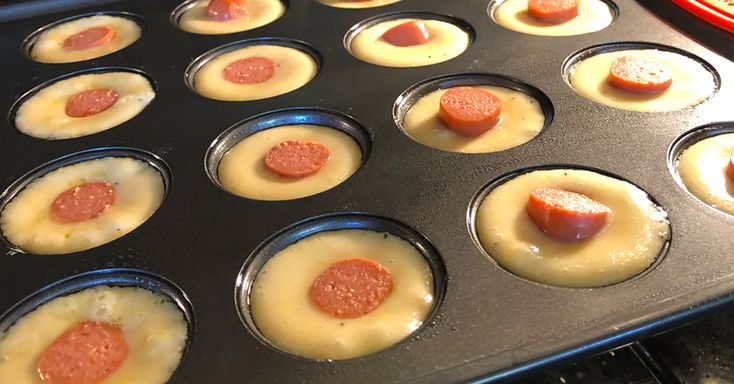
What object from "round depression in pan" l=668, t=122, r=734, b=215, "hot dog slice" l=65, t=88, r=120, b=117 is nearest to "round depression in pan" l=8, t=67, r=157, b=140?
"hot dog slice" l=65, t=88, r=120, b=117

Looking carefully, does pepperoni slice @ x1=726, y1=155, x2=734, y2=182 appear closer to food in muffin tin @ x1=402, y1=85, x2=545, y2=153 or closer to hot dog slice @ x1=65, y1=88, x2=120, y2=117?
food in muffin tin @ x1=402, y1=85, x2=545, y2=153

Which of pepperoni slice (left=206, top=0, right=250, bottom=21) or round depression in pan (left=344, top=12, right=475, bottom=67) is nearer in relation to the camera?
round depression in pan (left=344, top=12, right=475, bottom=67)

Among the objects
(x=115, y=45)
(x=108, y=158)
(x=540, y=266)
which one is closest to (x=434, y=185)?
(x=540, y=266)

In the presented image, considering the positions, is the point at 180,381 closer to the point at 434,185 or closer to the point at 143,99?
the point at 434,185

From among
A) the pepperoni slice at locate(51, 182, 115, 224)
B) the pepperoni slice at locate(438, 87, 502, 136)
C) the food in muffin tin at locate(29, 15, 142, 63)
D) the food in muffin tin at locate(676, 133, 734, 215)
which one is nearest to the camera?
the food in muffin tin at locate(676, 133, 734, 215)

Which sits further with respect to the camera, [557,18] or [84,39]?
[84,39]

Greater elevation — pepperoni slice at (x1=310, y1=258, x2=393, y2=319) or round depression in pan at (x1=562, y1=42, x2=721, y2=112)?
round depression in pan at (x1=562, y1=42, x2=721, y2=112)

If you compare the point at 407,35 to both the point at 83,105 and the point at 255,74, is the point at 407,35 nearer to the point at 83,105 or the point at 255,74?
the point at 255,74

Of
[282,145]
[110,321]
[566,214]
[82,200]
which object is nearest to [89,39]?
[82,200]
